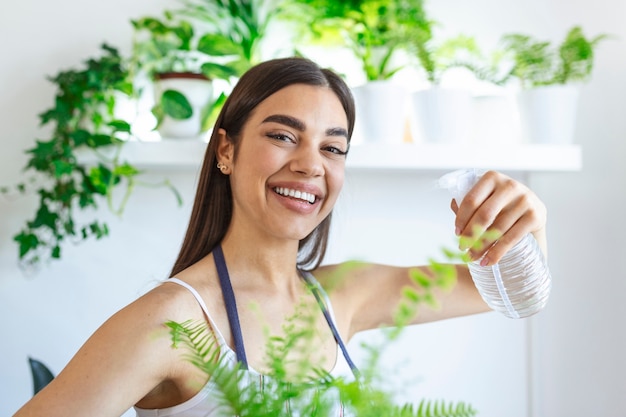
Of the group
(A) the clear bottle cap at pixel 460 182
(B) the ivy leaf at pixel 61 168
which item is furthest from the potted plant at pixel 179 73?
(A) the clear bottle cap at pixel 460 182

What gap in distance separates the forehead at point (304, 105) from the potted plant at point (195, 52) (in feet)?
1.51

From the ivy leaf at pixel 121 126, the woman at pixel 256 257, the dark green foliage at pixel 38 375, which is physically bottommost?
the dark green foliage at pixel 38 375

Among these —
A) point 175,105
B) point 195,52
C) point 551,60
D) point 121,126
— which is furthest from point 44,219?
point 551,60

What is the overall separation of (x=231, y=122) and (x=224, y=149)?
0.16 ft

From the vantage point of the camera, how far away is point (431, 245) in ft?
6.07

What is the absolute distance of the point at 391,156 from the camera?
158cm

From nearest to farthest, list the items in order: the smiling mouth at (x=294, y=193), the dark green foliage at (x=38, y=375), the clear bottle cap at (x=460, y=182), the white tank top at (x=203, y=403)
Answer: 1. the clear bottle cap at (x=460, y=182)
2. the white tank top at (x=203, y=403)
3. the smiling mouth at (x=294, y=193)
4. the dark green foliage at (x=38, y=375)

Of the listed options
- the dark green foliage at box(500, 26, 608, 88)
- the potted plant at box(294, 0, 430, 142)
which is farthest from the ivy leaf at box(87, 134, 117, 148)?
the dark green foliage at box(500, 26, 608, 88)

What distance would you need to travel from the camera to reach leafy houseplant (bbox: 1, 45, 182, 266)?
1.61m

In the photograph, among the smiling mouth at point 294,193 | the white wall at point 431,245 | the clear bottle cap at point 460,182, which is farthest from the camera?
the white wall at point 431,245

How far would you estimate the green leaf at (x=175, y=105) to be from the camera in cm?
160

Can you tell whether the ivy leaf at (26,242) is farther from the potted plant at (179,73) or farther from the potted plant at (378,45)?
the potted plant at (378,45)

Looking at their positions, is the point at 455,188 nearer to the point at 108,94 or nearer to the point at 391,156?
the point at 391,156

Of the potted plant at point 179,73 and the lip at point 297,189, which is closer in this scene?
the lip at point 297,189
